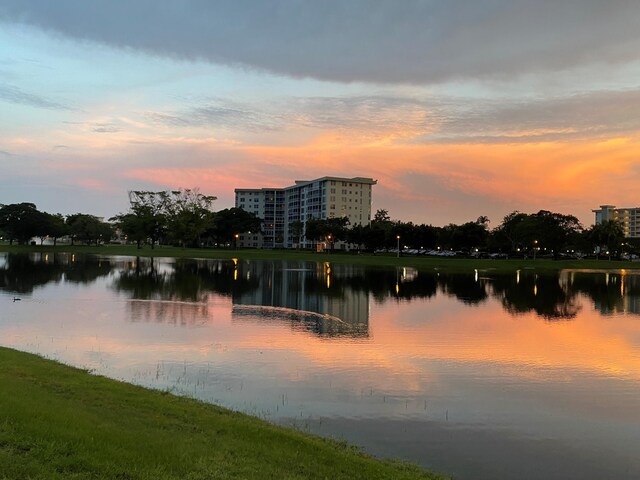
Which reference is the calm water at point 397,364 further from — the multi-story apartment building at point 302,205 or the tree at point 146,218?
the multi-story apartment building at point 302,205

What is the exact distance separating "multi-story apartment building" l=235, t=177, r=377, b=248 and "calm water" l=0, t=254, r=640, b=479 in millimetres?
131234

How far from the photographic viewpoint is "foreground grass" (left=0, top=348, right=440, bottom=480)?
6.11 metres

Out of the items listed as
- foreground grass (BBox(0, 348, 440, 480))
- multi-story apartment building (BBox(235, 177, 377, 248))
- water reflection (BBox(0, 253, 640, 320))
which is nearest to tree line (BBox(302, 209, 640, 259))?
multi-story apartment building (BBox(235, 177, 377, 248))

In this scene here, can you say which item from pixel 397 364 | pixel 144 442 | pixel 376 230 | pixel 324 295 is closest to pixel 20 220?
pixel 376 230

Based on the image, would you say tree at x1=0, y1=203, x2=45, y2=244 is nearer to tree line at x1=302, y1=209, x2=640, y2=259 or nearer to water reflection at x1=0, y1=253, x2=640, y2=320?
tree line at x1=302, y1=209, x2=640, y2=259

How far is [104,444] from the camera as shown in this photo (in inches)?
263

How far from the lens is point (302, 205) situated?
18362 cm

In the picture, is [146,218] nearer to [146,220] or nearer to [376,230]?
[146,220]

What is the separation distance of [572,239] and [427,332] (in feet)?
354

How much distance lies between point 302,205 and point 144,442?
581ft

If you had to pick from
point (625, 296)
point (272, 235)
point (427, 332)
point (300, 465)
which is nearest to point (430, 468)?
point (300, 465)

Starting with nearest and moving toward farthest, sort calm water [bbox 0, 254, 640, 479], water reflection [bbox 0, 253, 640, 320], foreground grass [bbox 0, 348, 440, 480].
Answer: foreground grass [bbox 0, 348, 440, 480] < calm water [bbox 0, 254, 640, 479] < water reflection [bbox 0, 253, 640, 320]

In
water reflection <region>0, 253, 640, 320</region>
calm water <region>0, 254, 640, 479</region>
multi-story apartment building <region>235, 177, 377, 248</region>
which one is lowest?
calm water <region>0, 254, 640, 479</region>

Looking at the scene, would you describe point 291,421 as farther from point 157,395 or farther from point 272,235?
point 272,235
